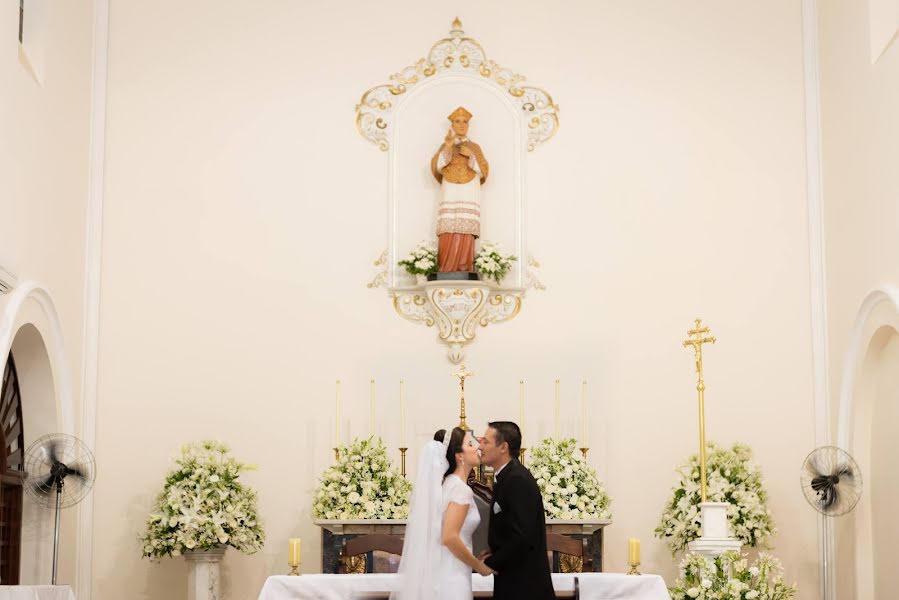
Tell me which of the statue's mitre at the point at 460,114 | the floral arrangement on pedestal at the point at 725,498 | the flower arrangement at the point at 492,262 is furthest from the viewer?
the statue's mitre at the point at 460,114

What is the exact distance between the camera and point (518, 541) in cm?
690

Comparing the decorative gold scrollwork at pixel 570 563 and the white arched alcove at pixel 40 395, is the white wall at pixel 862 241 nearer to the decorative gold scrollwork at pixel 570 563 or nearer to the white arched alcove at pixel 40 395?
the decorative gold scrollwork at pixel 570 563

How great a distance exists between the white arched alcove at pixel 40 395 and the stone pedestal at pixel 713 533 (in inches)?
190

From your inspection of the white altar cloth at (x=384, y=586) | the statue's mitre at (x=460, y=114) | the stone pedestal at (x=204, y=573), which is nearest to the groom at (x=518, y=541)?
the white altar cloth at (x=384, y=586)

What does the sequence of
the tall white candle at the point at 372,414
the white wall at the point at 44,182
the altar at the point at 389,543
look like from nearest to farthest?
the white wall at the point at 44,182 < the altar at the point at 389,543 < the tall white candle at the point at 372,414

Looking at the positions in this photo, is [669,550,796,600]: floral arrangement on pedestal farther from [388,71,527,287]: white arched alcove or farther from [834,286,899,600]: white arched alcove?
[388,71,527,287]: white arched alcove

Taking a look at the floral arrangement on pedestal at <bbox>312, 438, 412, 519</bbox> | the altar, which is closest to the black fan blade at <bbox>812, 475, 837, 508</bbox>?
the altar

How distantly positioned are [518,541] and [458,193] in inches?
169

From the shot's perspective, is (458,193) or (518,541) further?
(458,193)

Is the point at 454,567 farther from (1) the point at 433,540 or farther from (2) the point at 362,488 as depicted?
(2) the point at 362,488

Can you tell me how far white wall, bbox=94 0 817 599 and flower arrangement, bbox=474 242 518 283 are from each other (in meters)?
0.47

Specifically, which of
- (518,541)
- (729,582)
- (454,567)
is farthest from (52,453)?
(729,582)

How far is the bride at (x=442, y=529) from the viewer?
7.17 m

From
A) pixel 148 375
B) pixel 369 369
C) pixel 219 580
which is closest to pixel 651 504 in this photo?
pixel 369 369
